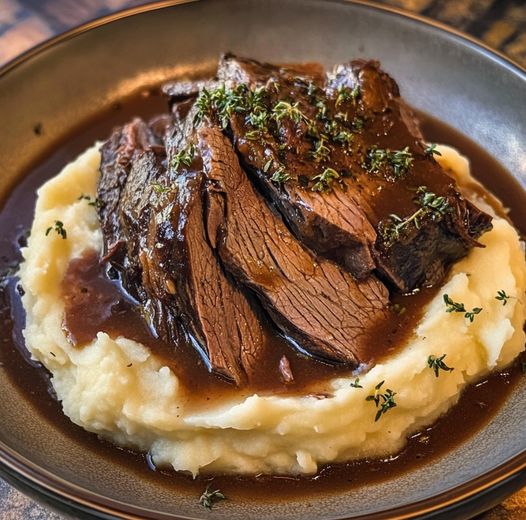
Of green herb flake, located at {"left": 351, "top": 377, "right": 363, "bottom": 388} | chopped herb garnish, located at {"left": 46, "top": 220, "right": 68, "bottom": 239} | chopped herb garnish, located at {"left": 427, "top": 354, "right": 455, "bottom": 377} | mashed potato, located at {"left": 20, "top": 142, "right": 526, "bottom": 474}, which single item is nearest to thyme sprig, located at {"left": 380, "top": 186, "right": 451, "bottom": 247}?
mashed potato, located at {"left": 20, "top": 142, "right": 526, "bottom": 474}

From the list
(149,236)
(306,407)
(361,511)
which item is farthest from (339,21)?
(361,511)

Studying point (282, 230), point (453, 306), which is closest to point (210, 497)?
point (282, 230)

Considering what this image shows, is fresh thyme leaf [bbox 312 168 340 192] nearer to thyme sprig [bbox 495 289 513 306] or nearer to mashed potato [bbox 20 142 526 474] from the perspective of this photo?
mashed potato [bbox 20 142 526 474]

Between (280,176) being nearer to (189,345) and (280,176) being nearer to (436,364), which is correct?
(189,345)

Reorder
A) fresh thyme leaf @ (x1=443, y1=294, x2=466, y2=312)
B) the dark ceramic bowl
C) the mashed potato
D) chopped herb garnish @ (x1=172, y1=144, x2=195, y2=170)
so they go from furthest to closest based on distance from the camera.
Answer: the dark ceramic bowl
chopped herb garnish @ (x1=172, y1=144, x2=195, y2=170)
fresh thyme leaf @ (x1=443, y1=294, x2=466, y2=312)
the mashed potato

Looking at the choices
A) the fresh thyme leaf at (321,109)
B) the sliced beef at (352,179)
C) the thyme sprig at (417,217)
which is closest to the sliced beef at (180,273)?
the sliced beef at (352,179)

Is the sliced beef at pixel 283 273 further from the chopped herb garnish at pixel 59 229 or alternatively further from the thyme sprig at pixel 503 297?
the chopped herb garnish at pixel 59 229
